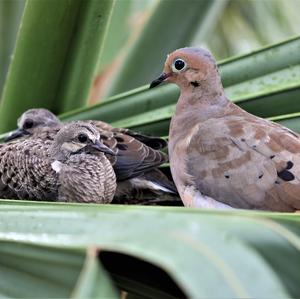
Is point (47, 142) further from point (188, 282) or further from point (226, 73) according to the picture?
point (188, 282)

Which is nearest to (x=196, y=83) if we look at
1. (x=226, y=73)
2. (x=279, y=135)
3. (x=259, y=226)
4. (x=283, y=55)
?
(x=226, y=73)

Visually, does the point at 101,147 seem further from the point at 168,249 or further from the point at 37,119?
the point at 168,249

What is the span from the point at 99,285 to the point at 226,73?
5.72ft

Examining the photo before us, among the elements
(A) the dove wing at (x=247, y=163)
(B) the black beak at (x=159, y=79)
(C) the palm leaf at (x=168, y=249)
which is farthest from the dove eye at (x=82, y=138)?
(C) the palm leaf at (x=168, y=249)

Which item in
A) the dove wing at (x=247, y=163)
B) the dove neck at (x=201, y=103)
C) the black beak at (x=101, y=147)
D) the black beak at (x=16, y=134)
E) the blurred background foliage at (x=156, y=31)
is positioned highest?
the blurred background foliage at (x=156, y=31)

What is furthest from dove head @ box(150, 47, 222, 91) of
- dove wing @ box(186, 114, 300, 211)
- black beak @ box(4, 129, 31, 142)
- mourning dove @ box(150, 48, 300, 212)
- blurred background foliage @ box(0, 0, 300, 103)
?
black beak @ box(4, 129, 31, 142)

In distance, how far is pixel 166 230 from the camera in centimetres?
94

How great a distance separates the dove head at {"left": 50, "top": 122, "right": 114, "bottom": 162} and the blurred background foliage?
0.56m

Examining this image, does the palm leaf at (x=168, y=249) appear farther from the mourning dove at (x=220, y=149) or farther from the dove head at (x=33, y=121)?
the dove head at (x=33, y=121)

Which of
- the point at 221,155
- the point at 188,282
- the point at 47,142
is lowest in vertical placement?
the point at 188,282

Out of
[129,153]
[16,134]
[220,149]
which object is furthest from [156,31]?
[220,149]

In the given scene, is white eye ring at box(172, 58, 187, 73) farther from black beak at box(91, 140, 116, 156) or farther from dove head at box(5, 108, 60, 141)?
dove head at box(5, 108, 60, 141)

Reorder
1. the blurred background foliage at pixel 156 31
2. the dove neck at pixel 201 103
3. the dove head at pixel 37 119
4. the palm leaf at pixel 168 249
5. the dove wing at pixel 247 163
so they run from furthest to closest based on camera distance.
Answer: the blurred background foliage at pixel 156 31 < the dove head at pixel 37 119 < the dove neck at pixel 201 103 < the dove wing at pixel 247 163 < the palm leaf at pixel 168 249

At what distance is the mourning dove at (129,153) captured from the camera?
261 centimetres
